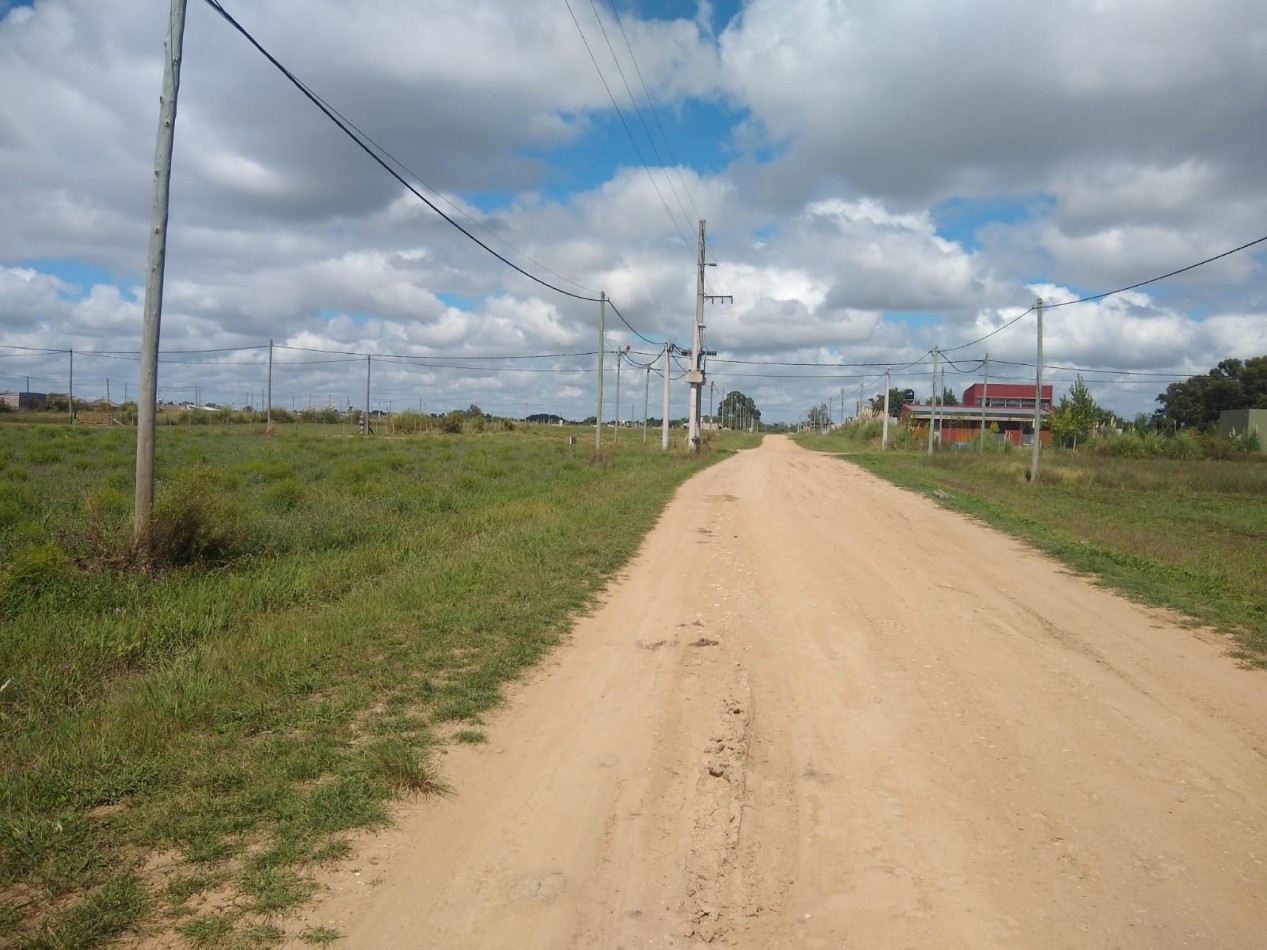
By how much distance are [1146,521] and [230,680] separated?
1891cm

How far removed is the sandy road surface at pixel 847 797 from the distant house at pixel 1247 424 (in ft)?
178

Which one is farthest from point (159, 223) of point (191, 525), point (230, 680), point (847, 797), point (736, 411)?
point (736, 411)

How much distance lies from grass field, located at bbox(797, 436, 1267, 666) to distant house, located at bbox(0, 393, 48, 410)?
6864 centimetres

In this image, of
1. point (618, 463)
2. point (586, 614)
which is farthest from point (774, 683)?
point (618, 463)

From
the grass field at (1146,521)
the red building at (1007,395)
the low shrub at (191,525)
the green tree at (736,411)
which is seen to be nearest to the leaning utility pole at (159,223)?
the low shrub at (191,525)

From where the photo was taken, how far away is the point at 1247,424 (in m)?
→ 54.9

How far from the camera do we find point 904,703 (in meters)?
6.08

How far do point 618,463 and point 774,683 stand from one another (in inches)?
1060

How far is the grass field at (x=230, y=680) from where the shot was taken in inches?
143

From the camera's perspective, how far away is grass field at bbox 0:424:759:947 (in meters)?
3.63

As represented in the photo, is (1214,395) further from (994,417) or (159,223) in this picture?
(159,223)

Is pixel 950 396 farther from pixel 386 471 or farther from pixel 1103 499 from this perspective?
pixel 386 471

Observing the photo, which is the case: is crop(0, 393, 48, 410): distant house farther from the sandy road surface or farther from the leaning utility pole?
the sandy road surface

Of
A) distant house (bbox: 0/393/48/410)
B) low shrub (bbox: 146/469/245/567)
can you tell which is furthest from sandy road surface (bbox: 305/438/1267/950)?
distant house (bbox: 0/393/48/410)
